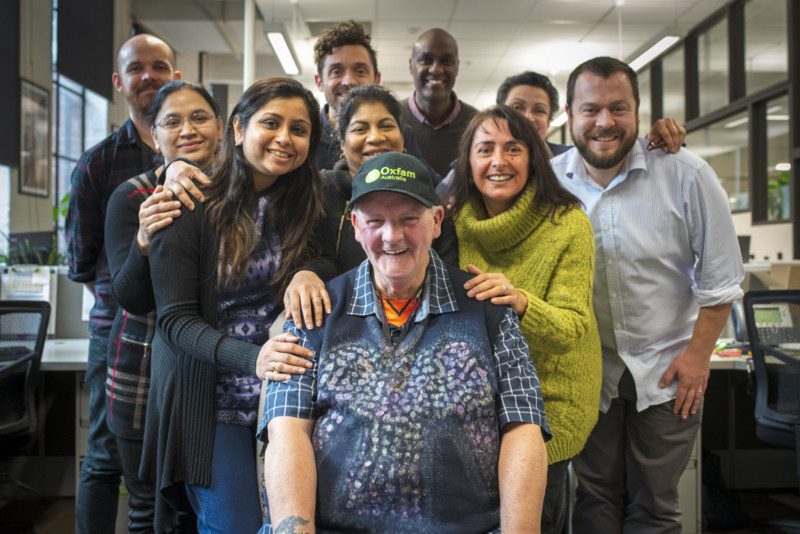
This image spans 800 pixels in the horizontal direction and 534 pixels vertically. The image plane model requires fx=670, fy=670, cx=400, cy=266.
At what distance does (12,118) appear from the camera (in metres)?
6.07

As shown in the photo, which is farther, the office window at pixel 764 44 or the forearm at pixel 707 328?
the office window at pixel 764 44

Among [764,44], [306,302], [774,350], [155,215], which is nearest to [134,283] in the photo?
[155,215]

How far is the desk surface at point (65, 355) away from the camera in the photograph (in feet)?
10.2

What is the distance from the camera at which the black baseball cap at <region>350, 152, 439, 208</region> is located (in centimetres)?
148

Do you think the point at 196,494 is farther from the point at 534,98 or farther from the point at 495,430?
the point at 534,98

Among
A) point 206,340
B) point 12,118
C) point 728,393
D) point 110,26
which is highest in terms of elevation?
point 110,26

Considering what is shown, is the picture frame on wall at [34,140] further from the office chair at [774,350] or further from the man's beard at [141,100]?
the office chair at [774,350]

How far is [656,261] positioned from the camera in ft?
6.82

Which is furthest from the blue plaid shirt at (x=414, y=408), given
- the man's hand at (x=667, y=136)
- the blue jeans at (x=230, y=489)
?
the man's hand at (x=667, y=136)

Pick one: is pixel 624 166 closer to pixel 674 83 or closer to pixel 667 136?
pixel 667 136

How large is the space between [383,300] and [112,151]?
1.36m

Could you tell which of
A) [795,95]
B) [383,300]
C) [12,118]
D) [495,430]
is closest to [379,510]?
[495,430]

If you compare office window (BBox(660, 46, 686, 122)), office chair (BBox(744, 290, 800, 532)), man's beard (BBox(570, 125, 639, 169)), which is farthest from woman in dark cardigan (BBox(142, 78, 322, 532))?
office window (BBox(660, 46, 686, 122))

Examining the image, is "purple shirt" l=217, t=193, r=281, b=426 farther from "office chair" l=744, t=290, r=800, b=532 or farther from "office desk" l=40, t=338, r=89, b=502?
"office chair" l=744, t=290, r=800, b=532
